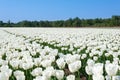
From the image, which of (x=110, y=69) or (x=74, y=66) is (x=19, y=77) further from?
(x=110, y=69)

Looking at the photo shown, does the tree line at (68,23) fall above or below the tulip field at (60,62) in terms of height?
below

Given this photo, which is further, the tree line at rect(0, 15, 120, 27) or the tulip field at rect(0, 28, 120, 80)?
the tree line at rect(0, 15, 120, 27)

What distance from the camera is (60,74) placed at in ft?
11.8

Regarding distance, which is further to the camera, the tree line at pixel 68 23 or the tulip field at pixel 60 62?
the tree line at pixel 68 23

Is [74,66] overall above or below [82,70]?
above

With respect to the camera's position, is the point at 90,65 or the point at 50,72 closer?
the point at 50,72

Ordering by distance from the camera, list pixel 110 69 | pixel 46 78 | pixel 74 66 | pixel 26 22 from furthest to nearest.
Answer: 1. pixel 26 22
2. pixel 74 66
3. pixel 46 78
4. pixel 110 69

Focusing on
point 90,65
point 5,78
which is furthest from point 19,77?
point 90,65

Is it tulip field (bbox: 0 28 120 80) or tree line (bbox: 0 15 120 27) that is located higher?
tulip field (bbox: 0 28 120 80)

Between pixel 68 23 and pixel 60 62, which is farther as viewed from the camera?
pixel 68 23

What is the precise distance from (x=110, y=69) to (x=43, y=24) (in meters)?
84.4

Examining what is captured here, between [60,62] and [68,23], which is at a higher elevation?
[60,62]

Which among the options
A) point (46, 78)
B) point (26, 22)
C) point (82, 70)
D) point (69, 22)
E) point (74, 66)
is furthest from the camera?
point (26, 22)

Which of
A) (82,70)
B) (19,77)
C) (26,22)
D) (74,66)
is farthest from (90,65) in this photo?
(26,22)
